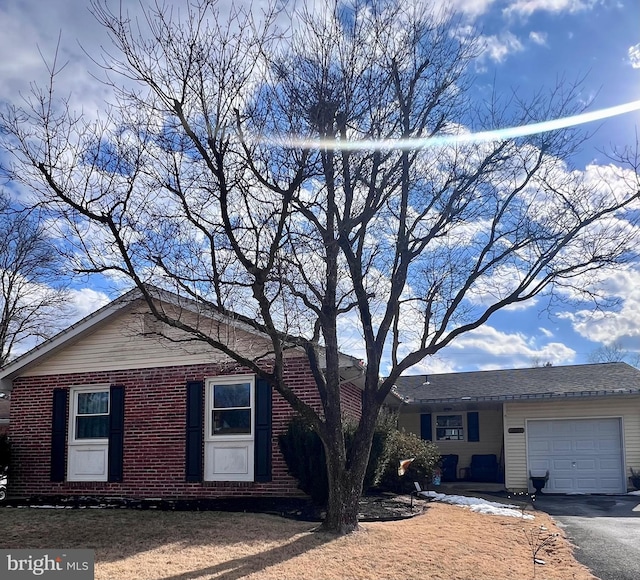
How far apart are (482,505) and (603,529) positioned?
9.32ft

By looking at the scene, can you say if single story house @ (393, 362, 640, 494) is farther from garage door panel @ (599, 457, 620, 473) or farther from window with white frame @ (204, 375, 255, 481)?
window with white frame @ (204, 375, 255, 481)

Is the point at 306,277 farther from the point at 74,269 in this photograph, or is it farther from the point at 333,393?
the point at 74,269

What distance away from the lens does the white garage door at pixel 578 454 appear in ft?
58.1

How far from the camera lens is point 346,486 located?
948 centimetres

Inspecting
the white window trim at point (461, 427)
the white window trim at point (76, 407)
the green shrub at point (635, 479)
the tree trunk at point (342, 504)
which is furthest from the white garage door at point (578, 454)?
the white window trim at point (76, 407)

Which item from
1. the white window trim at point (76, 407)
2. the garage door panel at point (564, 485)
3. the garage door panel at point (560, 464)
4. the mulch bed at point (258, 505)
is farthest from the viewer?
the garage door panel at point (560, 464)

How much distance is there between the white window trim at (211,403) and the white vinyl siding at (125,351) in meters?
0.46

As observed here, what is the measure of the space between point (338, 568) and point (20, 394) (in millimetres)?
10856

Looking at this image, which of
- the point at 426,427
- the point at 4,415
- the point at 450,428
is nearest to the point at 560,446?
the point at 450,428

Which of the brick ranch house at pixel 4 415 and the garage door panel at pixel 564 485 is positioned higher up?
the brick ranch house at pixel 4 415

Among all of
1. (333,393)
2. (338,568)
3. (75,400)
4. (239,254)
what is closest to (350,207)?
(239,254)

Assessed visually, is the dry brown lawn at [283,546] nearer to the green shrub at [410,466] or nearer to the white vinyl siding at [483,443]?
the green shrub at [410,466]

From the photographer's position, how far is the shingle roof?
1800 cm

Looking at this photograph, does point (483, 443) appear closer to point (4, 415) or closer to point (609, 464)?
point (609, 464)
